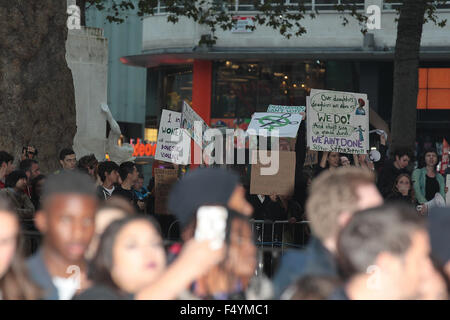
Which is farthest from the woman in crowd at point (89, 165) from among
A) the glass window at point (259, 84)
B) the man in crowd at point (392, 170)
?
the glass window at point (259, 84)

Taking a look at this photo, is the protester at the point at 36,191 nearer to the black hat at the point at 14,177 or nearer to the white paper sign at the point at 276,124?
the black hat at the point at 14,177

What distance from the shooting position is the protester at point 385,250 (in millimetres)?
2998

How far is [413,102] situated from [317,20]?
15428mm

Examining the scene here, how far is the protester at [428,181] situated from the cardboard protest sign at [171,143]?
360 centimetres

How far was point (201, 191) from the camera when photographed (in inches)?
139

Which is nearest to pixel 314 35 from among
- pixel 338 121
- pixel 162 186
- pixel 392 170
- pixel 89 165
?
pixel 338 121

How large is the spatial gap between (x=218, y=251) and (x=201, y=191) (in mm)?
355

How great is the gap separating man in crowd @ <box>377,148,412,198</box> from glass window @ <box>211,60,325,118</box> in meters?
18.6

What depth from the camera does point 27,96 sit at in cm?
1284

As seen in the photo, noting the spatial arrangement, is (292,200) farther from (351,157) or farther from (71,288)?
(71,288)

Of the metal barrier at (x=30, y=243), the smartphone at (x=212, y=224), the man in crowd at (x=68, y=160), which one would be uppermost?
the smartphone at (x=212, y=224)

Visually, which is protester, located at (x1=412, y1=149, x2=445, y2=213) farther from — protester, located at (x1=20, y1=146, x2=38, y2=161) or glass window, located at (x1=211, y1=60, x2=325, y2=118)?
glass window, located at (x1=211, y1=60, x2=325, y2=118)

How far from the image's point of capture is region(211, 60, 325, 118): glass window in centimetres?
3109

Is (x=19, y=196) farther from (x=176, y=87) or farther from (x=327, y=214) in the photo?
(x=176, y=87)
